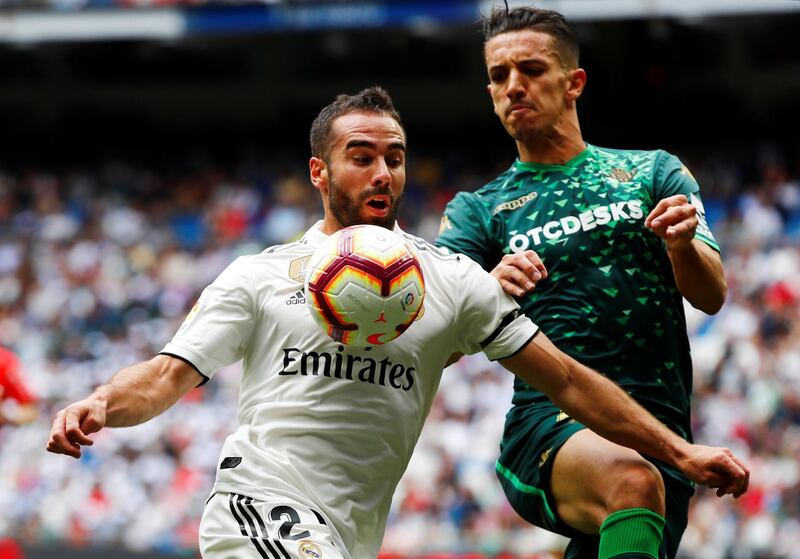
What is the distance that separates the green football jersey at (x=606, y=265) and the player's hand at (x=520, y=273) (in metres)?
0.52

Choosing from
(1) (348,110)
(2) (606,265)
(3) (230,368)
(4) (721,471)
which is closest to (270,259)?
(1) (348,110)

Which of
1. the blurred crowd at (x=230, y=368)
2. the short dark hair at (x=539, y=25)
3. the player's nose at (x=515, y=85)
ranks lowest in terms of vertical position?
the blurred crowd at (x=230, y=368)

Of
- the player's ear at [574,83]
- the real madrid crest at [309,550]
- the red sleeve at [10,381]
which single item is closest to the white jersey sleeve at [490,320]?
the real madrid crest at [309,550]

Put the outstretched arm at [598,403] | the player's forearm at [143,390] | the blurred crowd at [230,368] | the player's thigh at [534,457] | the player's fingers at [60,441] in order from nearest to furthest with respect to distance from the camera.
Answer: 1. the player's fingers at [60,441]
2. the player's forearm at [143,390]
3. the outstretched arm at [598,403]
4. the player's thigh at [534,457]
5. the blurred crowd at [230,368]

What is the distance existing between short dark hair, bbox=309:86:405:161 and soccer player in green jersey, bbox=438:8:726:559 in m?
0.67

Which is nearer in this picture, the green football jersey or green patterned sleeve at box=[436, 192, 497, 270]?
the green football jersey

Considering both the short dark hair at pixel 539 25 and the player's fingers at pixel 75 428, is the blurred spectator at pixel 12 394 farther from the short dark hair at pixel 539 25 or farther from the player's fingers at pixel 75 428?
the short dark hair at pixel 539 25

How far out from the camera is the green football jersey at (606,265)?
5039 mm

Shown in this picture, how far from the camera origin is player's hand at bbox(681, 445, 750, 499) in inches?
169

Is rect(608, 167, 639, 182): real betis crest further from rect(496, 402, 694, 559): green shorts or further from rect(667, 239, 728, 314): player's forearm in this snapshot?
rect(496, 402, 694, 559): green shorts

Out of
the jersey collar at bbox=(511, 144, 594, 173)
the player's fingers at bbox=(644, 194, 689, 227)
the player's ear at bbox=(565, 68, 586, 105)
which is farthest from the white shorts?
the player's ear at bbox=(565, 68, 586, 105)

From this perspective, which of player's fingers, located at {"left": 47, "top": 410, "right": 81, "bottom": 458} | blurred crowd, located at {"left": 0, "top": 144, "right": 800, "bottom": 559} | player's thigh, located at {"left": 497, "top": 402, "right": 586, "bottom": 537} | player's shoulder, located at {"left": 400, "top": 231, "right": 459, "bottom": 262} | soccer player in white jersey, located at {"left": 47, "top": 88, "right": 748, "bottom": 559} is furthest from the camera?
blurred crowd, located at {"left": 0, "top": 144, "right": 800, "bottom": 559}

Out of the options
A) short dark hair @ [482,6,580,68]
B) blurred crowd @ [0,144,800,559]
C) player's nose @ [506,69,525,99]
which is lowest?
blurred crowd @ [0,144,800,559]

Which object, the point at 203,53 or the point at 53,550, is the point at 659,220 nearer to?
the point at 53,550
